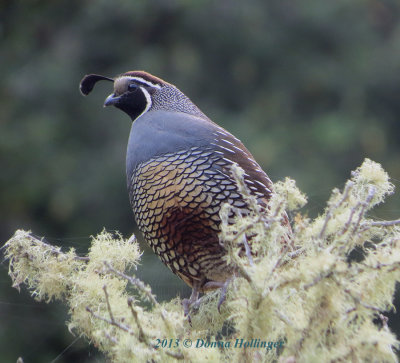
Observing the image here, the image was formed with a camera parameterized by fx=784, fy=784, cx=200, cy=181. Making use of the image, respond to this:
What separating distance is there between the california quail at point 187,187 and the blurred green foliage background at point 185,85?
5022 mm

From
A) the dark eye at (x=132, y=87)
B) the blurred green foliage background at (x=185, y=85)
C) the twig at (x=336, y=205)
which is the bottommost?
the twig at (x=336, y=205)

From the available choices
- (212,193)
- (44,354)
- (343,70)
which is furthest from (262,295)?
(343,70)

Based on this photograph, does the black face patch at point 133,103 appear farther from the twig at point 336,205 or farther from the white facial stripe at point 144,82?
the twig at point 336,205

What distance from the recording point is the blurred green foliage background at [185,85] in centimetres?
847

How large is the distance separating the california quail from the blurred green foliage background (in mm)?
5022

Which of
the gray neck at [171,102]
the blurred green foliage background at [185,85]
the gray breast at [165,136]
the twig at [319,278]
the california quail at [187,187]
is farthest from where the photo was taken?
the blurred green foliage background at [185,85]

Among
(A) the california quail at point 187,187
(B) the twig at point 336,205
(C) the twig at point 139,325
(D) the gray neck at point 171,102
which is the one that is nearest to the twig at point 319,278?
(B) the twig at point 336,205

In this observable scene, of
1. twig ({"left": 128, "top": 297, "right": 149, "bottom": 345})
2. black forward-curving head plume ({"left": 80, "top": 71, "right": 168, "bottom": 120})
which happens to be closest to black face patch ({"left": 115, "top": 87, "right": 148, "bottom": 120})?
black forward-curving head plume ({"left": 80, "top": 71, "right": 168, "bottom": 120})

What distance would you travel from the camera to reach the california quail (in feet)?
8.91

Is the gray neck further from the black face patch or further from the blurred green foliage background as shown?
the blurred green foliage background

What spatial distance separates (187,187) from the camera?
8.91 feet

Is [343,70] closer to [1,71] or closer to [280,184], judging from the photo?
[1,71]

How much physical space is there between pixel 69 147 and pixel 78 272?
698 centimetres

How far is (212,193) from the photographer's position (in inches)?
107
